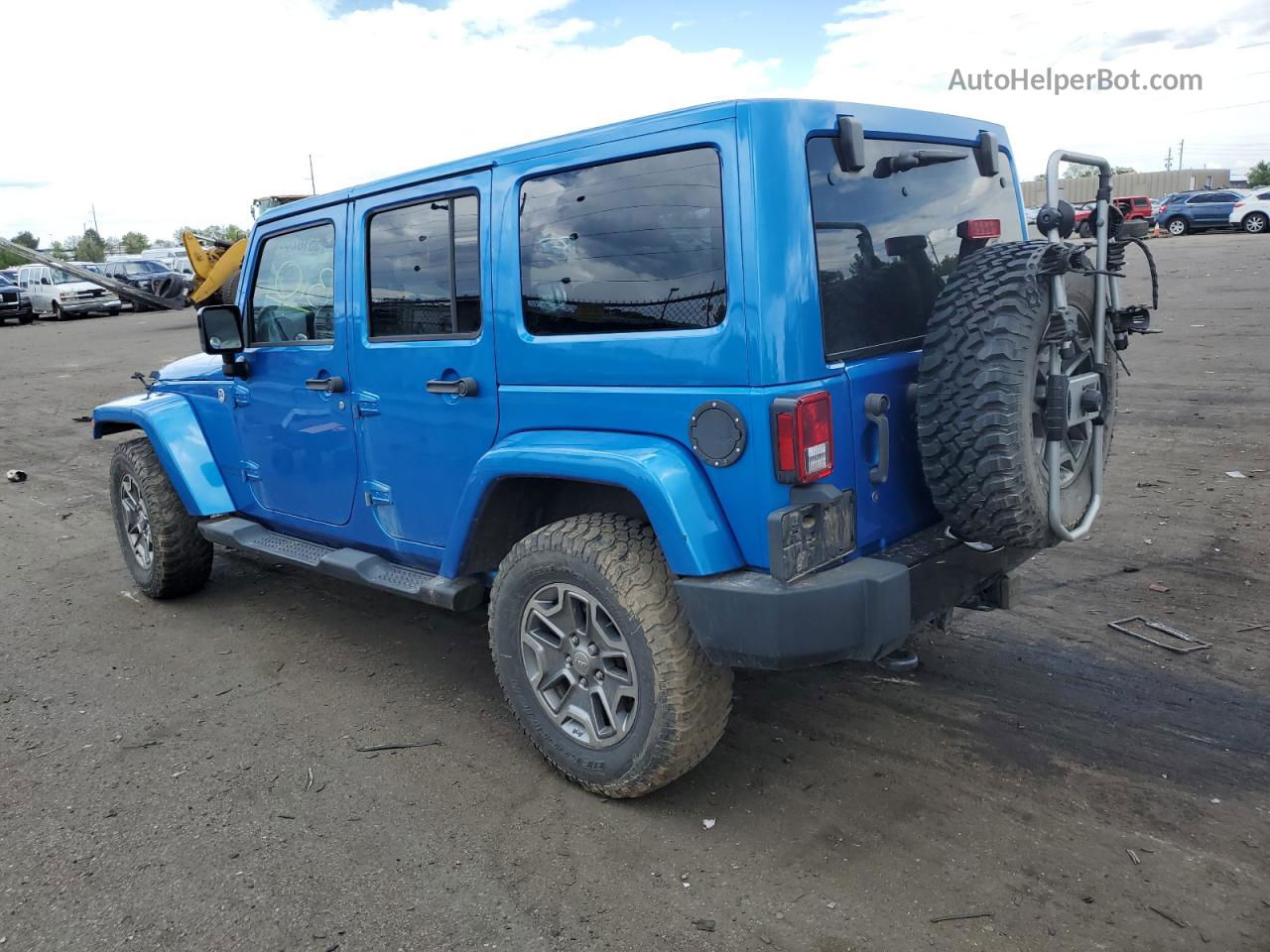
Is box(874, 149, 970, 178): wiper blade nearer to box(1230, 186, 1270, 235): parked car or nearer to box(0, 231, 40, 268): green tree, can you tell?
box(1230, 186, 1270, 235): parked car

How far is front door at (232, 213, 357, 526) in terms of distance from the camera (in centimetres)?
402

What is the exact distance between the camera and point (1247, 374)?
361 inches

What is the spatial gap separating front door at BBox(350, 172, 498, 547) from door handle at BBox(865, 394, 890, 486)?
1.28m

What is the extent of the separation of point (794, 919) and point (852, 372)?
1.51 metres

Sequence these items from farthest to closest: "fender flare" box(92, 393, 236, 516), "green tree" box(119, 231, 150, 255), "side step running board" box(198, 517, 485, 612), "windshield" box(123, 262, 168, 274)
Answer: "green tree" box(119, 231, 150, 255), "windshield" box(123, 262, 168, 274), "fender flare" box(92, 393, 236, 516), "side step running board" box(198, 517, 485, 612)

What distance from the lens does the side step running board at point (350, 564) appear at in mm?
3584

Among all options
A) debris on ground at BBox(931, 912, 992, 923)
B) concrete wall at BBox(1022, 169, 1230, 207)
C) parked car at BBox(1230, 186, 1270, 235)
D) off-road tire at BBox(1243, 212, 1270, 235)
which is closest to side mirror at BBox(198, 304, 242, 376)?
debris on ground at BBox(931, 912, 992, 923)

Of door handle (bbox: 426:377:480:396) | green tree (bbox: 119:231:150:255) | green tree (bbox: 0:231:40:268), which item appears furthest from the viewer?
green tree (bbox: 119:231:150:255)

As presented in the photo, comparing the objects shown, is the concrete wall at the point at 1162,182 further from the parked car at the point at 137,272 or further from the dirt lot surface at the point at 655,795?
the dirt lot surface at the point at 655,795

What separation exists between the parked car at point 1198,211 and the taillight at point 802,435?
32.7 m

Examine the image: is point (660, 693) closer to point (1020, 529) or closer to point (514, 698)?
point (514, 698)

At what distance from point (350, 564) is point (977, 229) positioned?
2743 millimetres

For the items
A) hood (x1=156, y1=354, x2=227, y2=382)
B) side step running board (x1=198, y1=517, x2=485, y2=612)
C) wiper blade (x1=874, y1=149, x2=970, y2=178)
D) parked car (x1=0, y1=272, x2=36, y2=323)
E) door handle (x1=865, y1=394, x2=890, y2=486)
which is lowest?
side step running board (x1=198, y1=517, x2=485, y2=612)

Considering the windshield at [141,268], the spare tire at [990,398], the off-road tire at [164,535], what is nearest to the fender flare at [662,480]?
the spare tire at [990,398]
